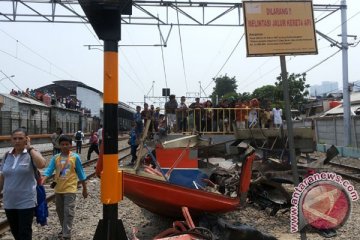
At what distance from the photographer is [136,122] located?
18.1 metres

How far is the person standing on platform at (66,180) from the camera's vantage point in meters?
6.63

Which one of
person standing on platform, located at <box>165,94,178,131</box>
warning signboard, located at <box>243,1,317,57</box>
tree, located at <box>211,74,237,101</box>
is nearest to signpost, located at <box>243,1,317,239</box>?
warning signboard, located at <box>243,1,317,57</box>

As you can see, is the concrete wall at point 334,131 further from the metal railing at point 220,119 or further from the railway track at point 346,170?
the metal railing at point 220,119

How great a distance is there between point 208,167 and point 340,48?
1338 centimetres

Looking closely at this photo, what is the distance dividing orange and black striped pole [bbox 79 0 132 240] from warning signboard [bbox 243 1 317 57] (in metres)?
1.30

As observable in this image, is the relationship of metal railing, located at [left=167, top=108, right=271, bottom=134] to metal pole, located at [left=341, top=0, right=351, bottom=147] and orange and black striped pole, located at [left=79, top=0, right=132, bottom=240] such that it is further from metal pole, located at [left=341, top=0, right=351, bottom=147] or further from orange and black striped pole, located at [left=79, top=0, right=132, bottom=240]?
orange and black striped pole, located at [left=79, top=0, right=132, bottom=240]

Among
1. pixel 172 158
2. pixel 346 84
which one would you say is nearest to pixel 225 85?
pixel 346 84

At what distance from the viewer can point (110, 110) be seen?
4.53 meters

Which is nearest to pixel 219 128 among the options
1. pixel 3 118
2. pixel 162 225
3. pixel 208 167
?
pixel 208 167

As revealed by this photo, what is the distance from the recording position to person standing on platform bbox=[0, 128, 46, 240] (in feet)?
16.3

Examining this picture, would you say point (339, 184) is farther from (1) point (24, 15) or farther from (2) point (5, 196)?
(1) point (24, 15)

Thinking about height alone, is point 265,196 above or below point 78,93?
below

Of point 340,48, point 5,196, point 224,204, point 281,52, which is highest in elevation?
point 340,48

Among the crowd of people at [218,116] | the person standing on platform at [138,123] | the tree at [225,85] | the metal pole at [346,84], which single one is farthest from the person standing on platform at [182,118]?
the tree at [225,85]
